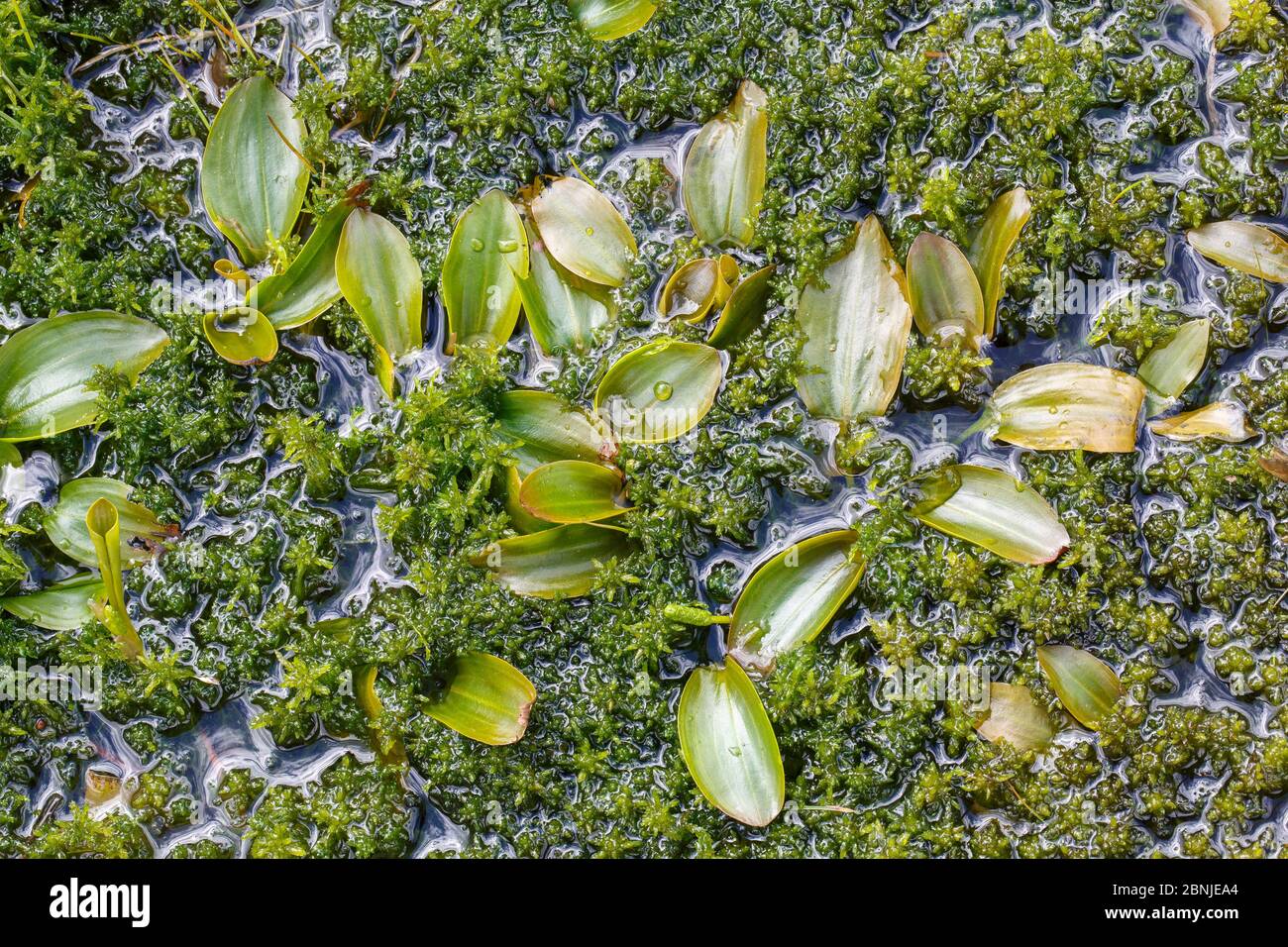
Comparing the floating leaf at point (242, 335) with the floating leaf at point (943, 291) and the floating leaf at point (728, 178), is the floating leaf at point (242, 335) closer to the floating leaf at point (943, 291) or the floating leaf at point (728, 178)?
the floating leaf at point (728, 178)

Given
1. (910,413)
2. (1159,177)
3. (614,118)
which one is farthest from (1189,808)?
(614,118)

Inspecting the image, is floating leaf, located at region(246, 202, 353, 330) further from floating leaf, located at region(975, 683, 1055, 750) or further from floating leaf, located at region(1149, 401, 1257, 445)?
floating leaf, located at region(1149, 401, 1257, 445)

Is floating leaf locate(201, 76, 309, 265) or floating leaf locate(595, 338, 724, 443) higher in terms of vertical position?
floating leaf locate(201, 76, 309, 265)

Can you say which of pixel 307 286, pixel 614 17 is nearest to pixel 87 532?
pixel 307 286

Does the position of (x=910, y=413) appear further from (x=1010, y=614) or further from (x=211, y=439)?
(x=211, y=439)


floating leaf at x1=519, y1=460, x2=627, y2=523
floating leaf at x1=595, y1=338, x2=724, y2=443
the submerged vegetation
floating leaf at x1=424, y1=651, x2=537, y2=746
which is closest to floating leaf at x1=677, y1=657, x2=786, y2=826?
→ the submerged vegetation

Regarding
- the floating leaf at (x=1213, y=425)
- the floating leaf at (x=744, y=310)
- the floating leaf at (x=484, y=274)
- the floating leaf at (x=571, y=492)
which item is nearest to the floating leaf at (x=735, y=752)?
the floating leaf at (x=571, y=492)

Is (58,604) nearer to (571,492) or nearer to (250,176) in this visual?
(250,176)
